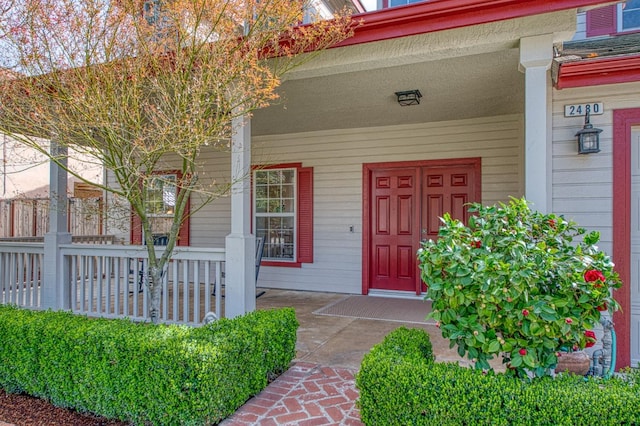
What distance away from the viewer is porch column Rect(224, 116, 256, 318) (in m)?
3.71

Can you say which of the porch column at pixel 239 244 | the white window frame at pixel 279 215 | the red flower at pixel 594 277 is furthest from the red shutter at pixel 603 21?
the white window frame at pixel 279 215

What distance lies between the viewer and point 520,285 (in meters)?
2.03

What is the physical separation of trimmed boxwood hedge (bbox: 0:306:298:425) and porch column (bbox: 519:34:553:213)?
212 centimetres

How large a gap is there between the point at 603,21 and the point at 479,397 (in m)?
4.88

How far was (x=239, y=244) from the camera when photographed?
372 cm

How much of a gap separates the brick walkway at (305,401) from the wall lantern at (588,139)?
8.46 ft

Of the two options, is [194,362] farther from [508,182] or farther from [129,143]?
[508,182]

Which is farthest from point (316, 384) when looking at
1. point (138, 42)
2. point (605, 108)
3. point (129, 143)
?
point (605, 108)

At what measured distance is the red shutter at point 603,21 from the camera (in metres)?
4.73

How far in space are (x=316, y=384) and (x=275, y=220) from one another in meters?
4.22

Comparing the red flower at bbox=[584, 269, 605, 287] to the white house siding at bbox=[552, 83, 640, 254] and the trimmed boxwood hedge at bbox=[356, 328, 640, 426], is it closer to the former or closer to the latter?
the trimmed boxwood hedge at bbox=[356, 328, 640, 426]

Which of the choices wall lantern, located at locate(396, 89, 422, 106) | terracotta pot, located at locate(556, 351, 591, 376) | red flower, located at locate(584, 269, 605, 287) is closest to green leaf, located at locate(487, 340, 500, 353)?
red flower, located at locate(584, 269, 605, 287)

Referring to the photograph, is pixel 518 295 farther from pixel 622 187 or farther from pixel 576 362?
pixel 622 187

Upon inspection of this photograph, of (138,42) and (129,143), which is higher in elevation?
(138,42)
